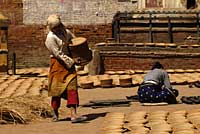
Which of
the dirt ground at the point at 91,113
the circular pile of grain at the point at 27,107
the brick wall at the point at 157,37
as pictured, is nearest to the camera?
the dirt ground at the point at 91,113

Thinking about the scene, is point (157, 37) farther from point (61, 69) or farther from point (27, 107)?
point (61, 69)

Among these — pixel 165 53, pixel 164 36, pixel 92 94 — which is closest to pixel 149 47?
pixel 165 53

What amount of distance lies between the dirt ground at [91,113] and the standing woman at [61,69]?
255 millimetres

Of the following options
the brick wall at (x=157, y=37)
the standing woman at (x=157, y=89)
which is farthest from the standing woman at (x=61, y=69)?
the brick wall at (x=157, y=37)

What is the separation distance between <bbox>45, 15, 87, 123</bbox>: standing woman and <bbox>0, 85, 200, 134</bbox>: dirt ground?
0.25 m

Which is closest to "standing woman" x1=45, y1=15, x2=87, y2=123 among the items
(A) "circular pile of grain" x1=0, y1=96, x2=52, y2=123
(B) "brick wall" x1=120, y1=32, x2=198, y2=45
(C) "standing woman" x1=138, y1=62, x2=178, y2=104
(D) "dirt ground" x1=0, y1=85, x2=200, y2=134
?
(D) "dirt ground" x1=0, y1=85, x2=200, y2=134

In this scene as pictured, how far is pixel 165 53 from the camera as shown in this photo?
17.9 metres

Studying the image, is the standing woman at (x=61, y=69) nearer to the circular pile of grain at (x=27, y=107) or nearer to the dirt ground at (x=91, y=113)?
the dirt ground at (x=91, y=113)

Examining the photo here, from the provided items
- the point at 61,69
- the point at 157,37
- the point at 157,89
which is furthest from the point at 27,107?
the point at 157,37

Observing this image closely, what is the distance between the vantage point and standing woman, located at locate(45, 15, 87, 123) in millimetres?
8680

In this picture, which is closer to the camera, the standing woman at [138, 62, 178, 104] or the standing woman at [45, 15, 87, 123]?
the standing woman at [45, 15, 87, 123]

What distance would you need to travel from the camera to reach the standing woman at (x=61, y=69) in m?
8.68

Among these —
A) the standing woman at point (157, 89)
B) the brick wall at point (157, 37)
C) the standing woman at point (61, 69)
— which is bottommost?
the brick wall at point (157, 37)

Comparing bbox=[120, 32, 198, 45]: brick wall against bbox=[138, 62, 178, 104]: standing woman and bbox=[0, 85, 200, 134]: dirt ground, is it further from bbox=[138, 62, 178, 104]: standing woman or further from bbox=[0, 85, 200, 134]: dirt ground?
bbox=[138, 62, 178, 104]: standing woman
